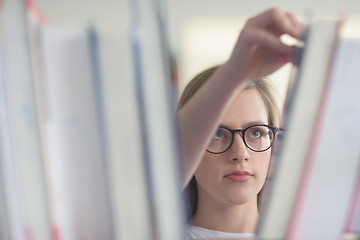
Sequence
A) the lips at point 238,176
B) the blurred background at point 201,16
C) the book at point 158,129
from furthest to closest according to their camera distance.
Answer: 1. the blurred background at point 201,16
2. the lips at point 238,176
3. the book at point 158,129

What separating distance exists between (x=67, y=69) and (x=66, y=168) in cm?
8

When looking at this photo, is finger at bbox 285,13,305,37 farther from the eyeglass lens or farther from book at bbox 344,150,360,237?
the eyeglass lens

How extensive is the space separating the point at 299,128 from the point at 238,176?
419 mm

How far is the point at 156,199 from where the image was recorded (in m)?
0.33

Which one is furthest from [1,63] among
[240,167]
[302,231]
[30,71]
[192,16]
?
[192,16]

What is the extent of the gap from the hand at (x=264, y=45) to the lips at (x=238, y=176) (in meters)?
0.33

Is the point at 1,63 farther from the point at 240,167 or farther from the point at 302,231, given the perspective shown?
the point at 240,167

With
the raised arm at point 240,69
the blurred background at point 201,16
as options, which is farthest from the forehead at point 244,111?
the blurred background at point 201,16

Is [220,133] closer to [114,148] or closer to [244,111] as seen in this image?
[244,111]

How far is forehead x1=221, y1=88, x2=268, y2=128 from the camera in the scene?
31.1 inches

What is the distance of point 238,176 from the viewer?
74cm

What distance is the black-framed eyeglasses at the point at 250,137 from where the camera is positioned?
2.53ft

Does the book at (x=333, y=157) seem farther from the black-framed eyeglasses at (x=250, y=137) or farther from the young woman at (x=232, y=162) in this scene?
the black-framed eyeglasses at (x=250, y=137)

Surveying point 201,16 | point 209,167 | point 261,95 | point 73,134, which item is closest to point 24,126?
point 73,134
